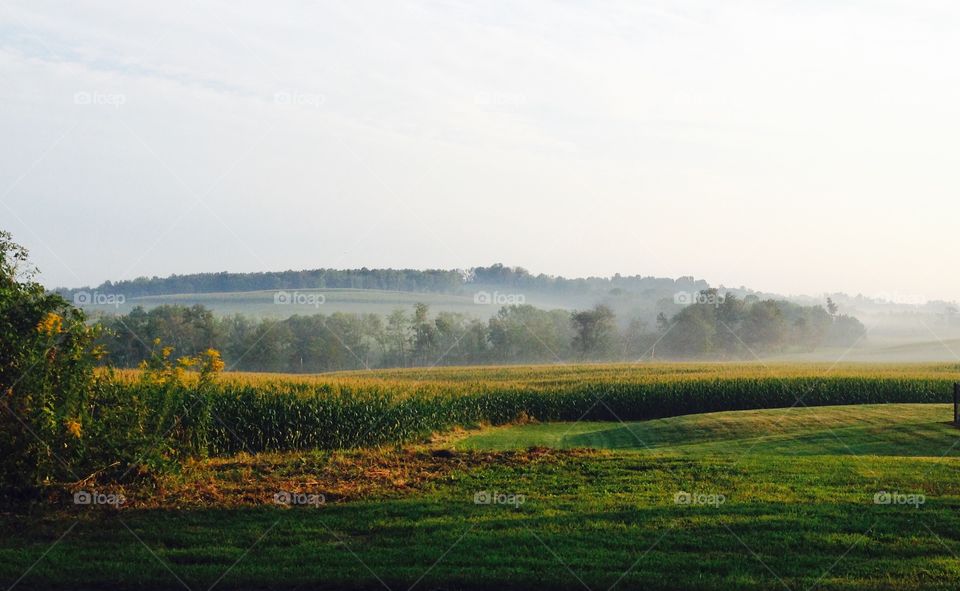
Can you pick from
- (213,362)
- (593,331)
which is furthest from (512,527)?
(593,331)

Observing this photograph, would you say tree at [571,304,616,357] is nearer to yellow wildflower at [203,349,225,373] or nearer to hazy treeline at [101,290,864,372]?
hazy treeline at [101,290,864,372]

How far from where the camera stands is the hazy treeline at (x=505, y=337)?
3669 inches

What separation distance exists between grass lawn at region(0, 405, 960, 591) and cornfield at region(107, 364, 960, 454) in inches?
118

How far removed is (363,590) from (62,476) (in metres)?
6.03

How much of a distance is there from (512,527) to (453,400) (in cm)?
1807

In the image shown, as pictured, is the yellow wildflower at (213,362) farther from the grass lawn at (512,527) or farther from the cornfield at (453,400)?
the grass lawn at (512,527)

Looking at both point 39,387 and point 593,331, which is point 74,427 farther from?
point 593,331

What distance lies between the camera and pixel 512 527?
10.3 metres

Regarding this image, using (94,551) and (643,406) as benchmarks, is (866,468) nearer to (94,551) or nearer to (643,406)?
(94,551)

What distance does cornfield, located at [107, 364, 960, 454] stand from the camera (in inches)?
795

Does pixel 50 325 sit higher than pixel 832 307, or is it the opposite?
pixel 832 307

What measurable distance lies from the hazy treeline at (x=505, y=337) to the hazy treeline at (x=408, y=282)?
30.1m

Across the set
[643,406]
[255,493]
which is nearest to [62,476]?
[255,493]

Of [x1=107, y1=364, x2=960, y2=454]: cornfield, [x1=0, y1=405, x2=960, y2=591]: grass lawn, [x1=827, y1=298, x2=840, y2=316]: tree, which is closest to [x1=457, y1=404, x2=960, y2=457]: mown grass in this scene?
[x1=107, y1=364, x2=960, y2=454]: cornfield
